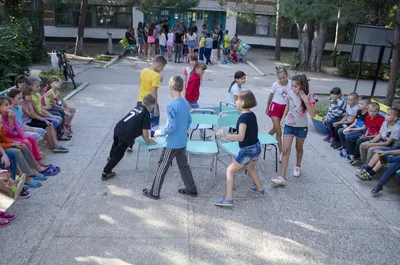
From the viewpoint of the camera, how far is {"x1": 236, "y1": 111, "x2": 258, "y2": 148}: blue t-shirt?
14.4 ft

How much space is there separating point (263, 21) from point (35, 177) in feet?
Result: 82.0

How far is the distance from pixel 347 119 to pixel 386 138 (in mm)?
1396

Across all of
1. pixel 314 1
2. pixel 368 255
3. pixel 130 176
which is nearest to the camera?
pixel 368 255

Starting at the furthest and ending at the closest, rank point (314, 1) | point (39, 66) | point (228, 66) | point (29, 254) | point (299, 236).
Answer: point (228, 66) < point (39, 66) < point (314, 1) < point (299, 236) < point (29, 254)

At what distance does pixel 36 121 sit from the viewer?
6008mm

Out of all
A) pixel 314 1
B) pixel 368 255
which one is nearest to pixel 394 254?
pixel 368 255

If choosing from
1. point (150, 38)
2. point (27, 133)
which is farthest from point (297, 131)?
point (150, 38)

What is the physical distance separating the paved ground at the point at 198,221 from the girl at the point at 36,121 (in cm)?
23

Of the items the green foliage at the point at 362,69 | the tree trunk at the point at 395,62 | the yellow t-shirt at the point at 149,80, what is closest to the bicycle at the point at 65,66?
the yellow t-shirt at the point at 149,80

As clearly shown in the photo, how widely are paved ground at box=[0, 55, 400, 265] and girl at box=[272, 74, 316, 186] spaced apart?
515 mm

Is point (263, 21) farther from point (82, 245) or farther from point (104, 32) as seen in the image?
point (82, 245)

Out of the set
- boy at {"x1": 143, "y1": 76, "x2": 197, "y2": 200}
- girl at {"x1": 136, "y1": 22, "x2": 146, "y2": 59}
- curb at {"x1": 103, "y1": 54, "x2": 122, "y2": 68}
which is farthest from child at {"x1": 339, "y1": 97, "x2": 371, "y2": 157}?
girl at {"x1": 136, "y1": 22, "x2": 146, "y2": 59}

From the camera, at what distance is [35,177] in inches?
200

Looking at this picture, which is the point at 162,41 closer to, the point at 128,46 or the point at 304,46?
the point at 128,46
